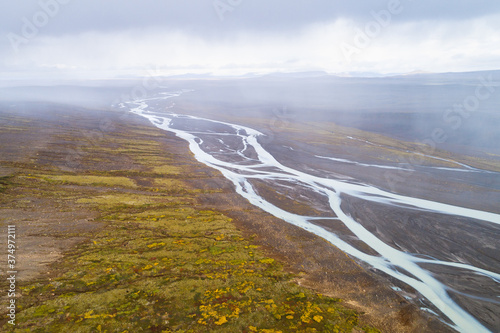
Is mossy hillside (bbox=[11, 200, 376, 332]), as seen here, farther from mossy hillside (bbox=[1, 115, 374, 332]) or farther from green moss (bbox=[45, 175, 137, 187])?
green moss (bbox=[45, 175, 137, 187])

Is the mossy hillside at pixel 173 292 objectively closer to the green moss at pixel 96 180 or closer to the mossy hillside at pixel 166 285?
the mossy hillside at pixel 166 285

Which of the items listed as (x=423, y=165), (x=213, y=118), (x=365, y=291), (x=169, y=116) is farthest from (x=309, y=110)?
(x=365, y=291)

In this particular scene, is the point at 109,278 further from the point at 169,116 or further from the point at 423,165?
the point at 169,116
